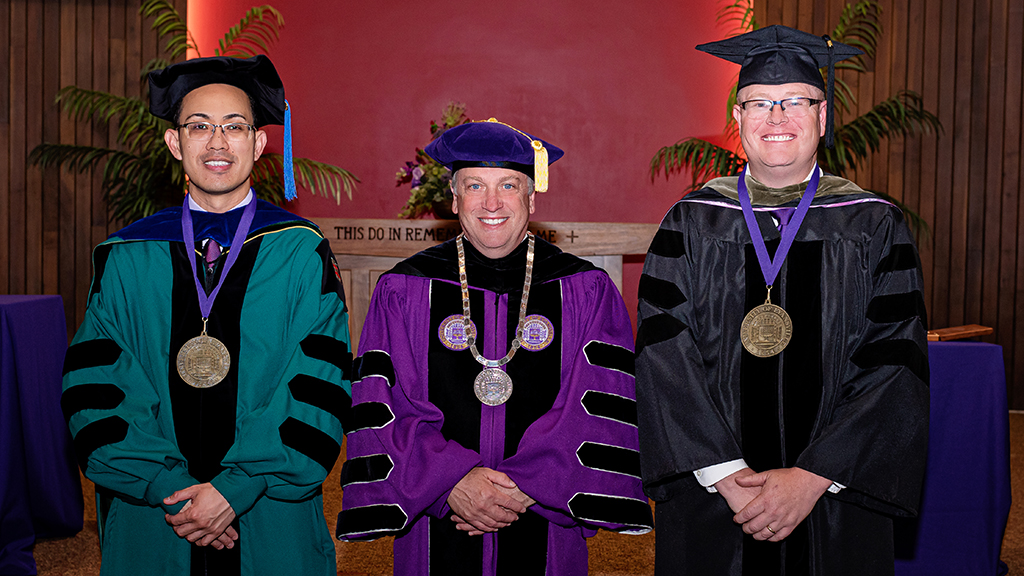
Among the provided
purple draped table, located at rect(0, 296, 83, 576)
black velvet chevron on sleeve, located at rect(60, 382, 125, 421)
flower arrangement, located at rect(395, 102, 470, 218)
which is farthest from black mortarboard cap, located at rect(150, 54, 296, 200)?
flower arrangement, located at rect(395, 102, 470, 218)

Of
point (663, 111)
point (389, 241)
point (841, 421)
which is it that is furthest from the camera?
point (663, 111)

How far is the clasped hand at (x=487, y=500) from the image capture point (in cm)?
199

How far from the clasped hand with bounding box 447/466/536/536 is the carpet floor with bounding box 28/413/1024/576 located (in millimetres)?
1631

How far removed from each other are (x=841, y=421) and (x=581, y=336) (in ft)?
2.29

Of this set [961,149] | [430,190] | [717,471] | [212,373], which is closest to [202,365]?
[212,373]

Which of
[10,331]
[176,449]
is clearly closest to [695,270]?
[176,449]

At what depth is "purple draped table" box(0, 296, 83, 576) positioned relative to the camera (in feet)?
11.1

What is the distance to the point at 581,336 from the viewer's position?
218 centimetres

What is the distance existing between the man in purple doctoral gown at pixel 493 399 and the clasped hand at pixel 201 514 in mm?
292

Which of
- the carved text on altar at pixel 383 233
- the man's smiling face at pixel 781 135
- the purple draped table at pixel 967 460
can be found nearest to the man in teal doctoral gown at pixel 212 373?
the man's smiling face at pixel 781 135

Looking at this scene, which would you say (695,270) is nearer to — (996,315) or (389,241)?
(389,241)

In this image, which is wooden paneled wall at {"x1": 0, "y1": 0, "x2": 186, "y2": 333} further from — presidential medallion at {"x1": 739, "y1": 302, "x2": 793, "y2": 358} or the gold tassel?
presidential medallion at {"x1": 739, "y1": 302, "x2": 793, "y2": 358}

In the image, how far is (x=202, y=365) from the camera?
6.61 feet

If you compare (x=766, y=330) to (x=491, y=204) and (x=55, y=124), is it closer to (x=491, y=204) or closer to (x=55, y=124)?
(x=491, y=204)
